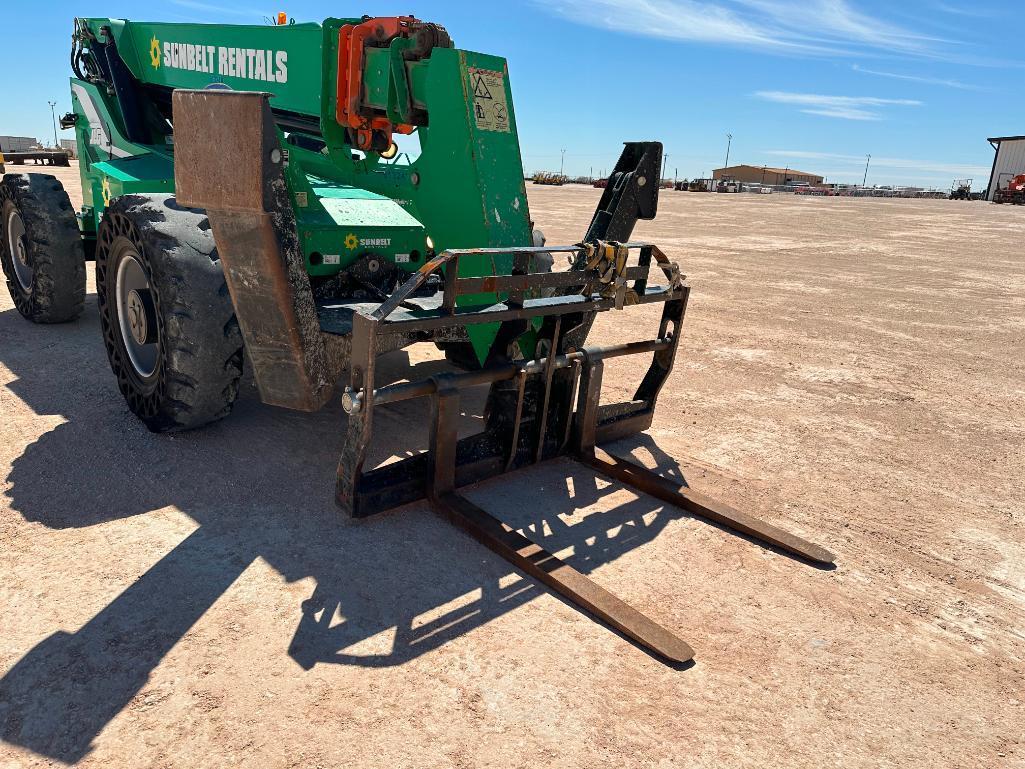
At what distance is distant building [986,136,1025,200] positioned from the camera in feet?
198

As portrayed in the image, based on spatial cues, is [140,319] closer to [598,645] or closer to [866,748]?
[598,645]

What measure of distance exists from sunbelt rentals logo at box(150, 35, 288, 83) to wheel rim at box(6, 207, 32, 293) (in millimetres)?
2126

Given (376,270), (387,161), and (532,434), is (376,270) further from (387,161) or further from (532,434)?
(532,434)

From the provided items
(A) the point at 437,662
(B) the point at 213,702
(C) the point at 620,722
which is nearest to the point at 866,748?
(C) the point at 620,722

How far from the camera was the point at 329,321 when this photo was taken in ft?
Answer: 12.2

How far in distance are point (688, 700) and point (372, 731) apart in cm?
105

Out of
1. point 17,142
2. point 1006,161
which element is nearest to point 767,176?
point 1006,161

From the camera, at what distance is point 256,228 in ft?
10.8

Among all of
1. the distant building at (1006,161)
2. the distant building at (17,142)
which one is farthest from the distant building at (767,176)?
the distant building at (17,142)

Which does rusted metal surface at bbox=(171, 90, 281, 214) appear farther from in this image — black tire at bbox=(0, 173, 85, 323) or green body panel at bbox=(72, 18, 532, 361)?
black tire at bbox=(0, 173, 85, 323)

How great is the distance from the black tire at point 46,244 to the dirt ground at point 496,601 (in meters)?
0.87

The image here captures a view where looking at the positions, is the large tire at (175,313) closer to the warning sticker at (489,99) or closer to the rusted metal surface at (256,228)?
the rusted metal surface at (256,228)

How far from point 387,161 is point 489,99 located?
1226mm

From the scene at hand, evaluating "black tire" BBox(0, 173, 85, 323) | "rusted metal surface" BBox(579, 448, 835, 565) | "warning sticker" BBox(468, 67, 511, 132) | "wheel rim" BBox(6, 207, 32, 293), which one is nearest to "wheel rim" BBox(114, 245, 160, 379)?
"black tire" BBox(0, 173, 85, 323)
